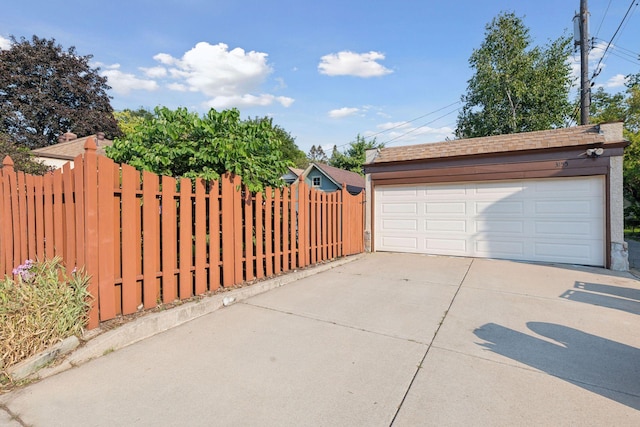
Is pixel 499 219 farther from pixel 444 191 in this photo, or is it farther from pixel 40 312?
pixel 40 312

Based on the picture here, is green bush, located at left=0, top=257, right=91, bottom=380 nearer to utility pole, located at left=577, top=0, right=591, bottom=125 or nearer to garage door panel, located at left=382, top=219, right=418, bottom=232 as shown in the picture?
garage door panel, located at left=382, top=219, right=418, bottom=232

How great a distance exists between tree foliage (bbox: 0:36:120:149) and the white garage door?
1088 inches

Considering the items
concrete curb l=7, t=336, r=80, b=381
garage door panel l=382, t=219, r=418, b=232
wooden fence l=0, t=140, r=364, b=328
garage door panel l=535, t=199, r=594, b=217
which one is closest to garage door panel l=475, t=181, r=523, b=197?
garage door panel l=535, t=199, r=594, b=217

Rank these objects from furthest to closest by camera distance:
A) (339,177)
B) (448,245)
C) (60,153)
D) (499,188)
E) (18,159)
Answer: (339,177)
(60,153)
(18,159)
(448,245)
(499,188)

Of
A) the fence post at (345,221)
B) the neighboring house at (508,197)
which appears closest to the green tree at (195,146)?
the fence post at (345,221)

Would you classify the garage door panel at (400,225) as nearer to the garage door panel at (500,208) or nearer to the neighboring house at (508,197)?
the neighboring house at (508,197)

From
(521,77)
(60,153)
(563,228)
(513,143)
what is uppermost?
(521,77)

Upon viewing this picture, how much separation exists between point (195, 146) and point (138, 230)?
1.71 m

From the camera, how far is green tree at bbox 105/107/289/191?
4.42 metres

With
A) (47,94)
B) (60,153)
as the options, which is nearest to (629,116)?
(60,153)

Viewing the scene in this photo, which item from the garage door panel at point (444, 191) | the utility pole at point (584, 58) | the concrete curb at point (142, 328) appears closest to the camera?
the concrete curb at point (142, 328)

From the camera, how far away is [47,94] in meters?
23.5

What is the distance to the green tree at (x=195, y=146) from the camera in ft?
14.5

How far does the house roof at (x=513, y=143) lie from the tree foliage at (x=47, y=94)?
89.3 ft
